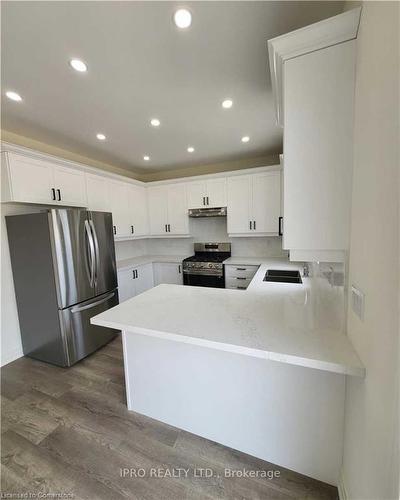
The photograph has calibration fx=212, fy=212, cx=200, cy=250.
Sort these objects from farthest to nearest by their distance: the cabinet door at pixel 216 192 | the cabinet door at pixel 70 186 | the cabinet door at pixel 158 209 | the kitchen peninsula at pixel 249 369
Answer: the cabinet door at pixel 158 209
the cabinet door at pixel 216 192
the cabinet door at pixel 70 186
the kitchen peninsula at pixel 249 369

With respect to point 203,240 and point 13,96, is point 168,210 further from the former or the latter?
point 13,96

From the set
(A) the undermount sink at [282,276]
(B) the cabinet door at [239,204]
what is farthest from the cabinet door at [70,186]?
(A) the undermount sink at [282,276]

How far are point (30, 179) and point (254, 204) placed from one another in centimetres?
312

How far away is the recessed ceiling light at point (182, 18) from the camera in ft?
3.97

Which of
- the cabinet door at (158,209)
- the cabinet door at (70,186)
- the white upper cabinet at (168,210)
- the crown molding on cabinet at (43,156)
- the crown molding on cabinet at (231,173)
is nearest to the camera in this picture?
the crown molding on cabinet at (43,156)

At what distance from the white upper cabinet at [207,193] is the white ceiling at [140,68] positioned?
3.19 feet

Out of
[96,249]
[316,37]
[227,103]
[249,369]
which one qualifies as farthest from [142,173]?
[249,369]

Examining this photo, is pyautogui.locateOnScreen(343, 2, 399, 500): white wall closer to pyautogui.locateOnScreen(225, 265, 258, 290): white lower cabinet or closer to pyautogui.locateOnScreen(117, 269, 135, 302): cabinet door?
pyautogui.locateOnScreen(225, 265, 258, 290): white lower cabinet

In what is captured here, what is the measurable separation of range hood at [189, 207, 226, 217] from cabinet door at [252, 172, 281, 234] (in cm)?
56

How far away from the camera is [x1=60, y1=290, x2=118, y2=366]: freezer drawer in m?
2.45

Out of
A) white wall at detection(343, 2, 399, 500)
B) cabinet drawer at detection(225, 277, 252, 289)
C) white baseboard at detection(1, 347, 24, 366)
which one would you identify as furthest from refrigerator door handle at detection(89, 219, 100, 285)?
white wall at detection(343, 2, 399, 500)

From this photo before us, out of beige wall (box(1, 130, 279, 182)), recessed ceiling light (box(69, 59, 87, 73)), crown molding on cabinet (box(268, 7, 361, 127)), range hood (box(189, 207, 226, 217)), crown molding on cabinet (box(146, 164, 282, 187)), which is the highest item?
recessed ceiling light (box(69, 59, 87, 73))

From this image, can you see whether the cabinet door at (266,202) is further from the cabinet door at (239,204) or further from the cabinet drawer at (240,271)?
the cabinet drawer at (240,271)

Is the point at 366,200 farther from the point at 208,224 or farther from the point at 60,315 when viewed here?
the point at 208,224
